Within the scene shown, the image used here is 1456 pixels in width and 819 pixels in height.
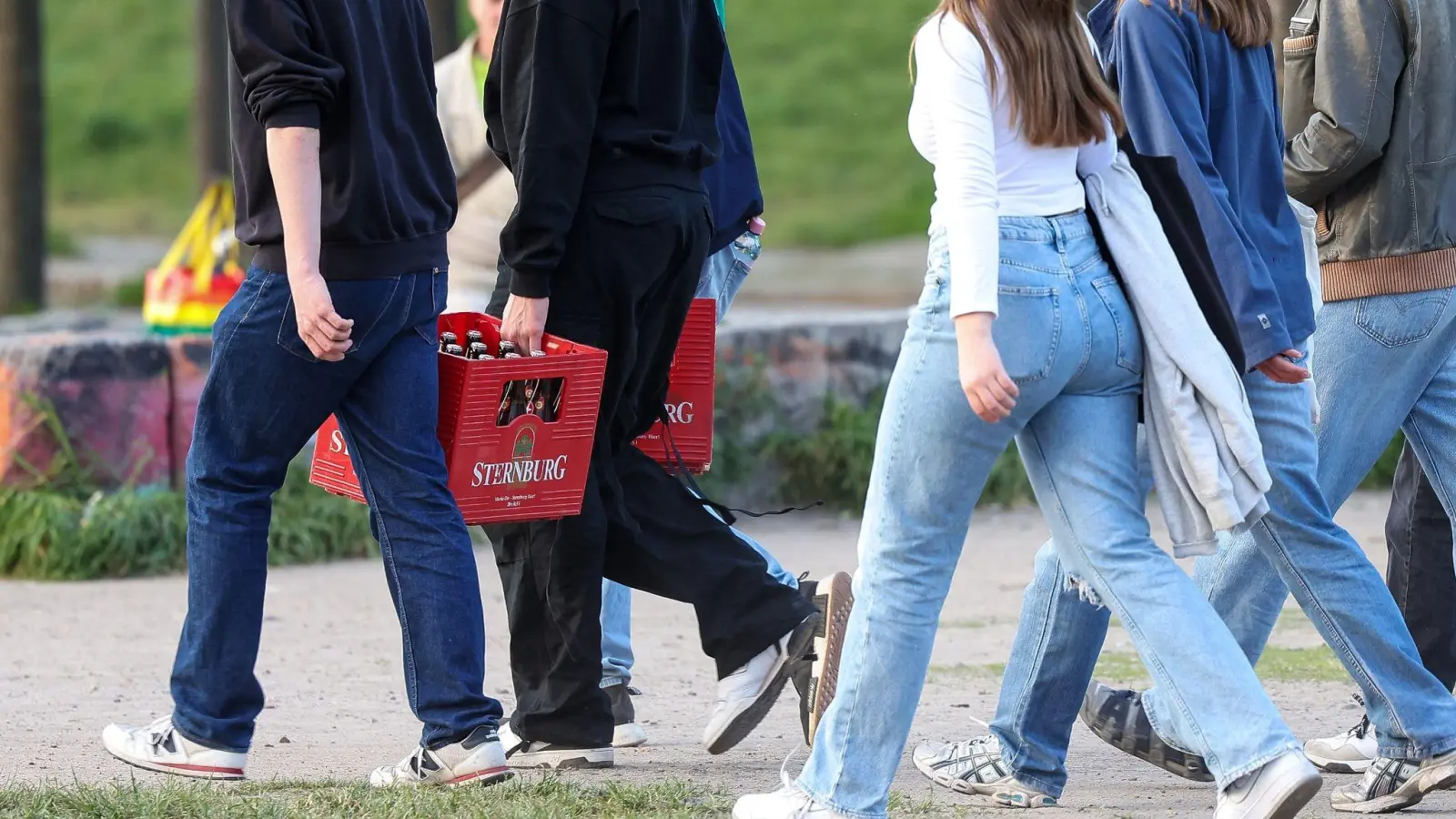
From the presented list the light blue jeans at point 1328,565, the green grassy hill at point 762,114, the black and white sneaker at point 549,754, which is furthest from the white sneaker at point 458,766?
the green grassy hill at point 762,114

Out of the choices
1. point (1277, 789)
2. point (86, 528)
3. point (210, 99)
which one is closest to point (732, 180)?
point (1277, 789)

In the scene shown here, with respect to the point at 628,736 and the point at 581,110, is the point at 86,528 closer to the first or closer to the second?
the point at 628,736

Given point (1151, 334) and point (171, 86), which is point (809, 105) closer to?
point (171, 86)

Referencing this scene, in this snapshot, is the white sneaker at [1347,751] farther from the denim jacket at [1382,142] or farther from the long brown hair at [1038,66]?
the long brown hair at [1038,66]

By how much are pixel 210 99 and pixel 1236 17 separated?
8.90m

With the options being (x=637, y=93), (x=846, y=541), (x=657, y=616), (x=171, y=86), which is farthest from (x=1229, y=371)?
(x=171, y=86)

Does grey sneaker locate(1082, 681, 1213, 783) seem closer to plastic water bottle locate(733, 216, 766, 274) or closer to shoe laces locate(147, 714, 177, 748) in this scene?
plastic water bottle locate(733, 216, 766, 274)

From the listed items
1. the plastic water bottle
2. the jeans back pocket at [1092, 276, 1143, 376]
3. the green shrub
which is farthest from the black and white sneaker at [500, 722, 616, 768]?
the green shrub

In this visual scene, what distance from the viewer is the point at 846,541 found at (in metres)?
7.18

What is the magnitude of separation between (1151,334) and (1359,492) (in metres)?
5.35

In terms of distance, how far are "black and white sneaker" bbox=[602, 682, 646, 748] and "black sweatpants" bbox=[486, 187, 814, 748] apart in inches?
11.7

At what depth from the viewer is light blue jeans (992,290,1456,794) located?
3.60 meters

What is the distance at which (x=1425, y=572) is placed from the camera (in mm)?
4258

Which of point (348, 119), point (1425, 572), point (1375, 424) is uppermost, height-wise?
point (348, 119)
